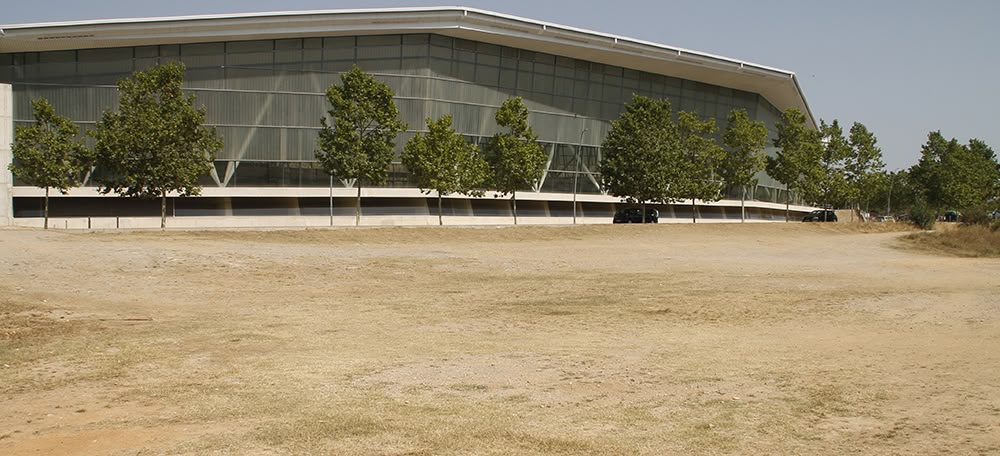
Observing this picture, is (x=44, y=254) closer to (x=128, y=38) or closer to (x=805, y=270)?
(x=805, y=270)

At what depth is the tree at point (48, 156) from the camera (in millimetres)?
53500

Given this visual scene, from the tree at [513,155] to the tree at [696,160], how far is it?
37.4 ft

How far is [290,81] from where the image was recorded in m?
67.1

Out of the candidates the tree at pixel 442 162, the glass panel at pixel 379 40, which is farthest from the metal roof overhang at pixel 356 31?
the tree at pixel 442 162

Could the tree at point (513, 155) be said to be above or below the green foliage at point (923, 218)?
above

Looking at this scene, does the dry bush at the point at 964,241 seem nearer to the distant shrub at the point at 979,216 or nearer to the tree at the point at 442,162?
the distant shrub at the point at 979,216

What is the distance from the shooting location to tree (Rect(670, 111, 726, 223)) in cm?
6819

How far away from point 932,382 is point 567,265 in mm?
18973

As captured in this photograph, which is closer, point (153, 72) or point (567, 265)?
point (567, 265)

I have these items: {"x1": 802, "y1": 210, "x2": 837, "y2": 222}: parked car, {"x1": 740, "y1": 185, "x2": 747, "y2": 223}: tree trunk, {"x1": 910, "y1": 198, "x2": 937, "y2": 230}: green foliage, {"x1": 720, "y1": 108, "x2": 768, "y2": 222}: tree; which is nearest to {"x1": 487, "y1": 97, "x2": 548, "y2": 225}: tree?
{"x1": 720, "y1": 108, "x2": 768, "y2": 222}: tree

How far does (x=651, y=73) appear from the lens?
8206cm

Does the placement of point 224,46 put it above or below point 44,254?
above

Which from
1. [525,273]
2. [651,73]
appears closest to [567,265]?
[525,273]

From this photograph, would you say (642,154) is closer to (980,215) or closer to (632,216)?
(632,216)
